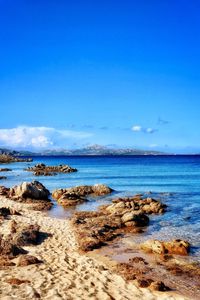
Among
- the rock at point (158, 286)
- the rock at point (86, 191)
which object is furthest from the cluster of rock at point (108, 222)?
the rock at point (86, 191)

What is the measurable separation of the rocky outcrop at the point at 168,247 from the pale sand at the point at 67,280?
4.24 metres

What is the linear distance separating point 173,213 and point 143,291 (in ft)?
75.1

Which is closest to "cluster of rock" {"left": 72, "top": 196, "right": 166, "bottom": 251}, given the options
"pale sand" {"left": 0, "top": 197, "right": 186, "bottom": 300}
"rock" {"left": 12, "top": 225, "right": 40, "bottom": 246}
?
"pale sand" {"left": 0, "top": 197, "right": 186, "bottom": 300}

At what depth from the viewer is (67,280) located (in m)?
19.2

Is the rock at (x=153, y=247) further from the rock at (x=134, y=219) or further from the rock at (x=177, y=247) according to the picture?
the rock at (x=134, y=219)

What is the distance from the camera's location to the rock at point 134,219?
34016 mm

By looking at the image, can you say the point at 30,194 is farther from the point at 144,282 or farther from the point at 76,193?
the point at 144,282

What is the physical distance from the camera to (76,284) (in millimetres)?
18750

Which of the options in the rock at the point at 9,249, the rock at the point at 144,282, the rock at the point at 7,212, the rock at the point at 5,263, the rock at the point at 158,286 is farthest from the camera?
the rock at the point at 7,212

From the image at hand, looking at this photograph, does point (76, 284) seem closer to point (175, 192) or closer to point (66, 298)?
point (66, 298)

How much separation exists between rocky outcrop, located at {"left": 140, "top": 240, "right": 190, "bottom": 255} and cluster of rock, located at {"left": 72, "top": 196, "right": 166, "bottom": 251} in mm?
3462

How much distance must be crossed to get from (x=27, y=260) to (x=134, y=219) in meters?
14.4

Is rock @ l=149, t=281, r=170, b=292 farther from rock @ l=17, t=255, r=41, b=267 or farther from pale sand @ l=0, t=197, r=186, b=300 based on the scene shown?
rock @ l=17, t=255, r=41, b=267

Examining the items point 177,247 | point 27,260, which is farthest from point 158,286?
point 177,247
